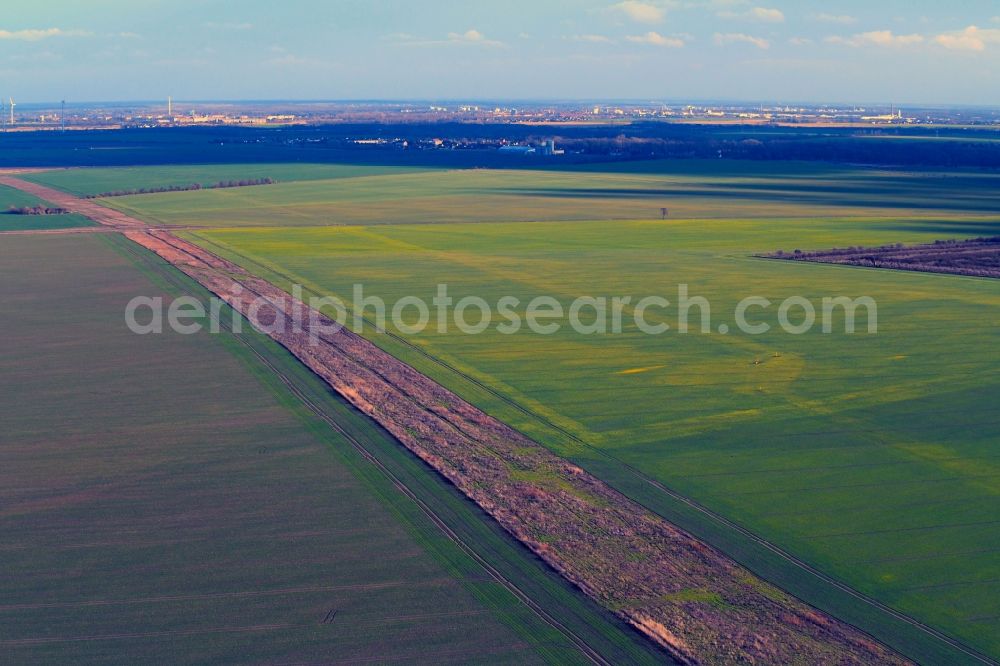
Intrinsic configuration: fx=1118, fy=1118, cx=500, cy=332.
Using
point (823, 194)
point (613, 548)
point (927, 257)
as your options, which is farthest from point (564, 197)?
point (613, 548)

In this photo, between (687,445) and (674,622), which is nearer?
(674,622)

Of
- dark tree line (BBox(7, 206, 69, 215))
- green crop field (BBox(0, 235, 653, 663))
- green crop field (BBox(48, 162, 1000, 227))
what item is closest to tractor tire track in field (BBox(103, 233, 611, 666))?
green crop field (BBox(0, 235, 653, 663))

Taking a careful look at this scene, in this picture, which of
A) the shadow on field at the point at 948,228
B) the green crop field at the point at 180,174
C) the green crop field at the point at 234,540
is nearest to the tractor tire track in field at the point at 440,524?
the green crop field at the point at 234,540

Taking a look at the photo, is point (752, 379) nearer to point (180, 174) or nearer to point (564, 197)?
point (564, 197)

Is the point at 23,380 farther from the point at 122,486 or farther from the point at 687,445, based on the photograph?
the point at 687,445

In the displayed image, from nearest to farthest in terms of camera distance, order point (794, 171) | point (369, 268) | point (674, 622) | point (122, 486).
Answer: point (674, 622), point (122, 486), point (369, 268), point (794, 171)

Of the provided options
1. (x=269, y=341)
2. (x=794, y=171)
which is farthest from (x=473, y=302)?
(x=794, y=171)

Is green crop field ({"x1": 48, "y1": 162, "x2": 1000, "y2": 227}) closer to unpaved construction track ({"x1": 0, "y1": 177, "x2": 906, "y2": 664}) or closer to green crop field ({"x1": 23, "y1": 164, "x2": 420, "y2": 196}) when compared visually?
green crop field ({"x1": 23, "y1": 164, "x2": 420, "y2": 196})
